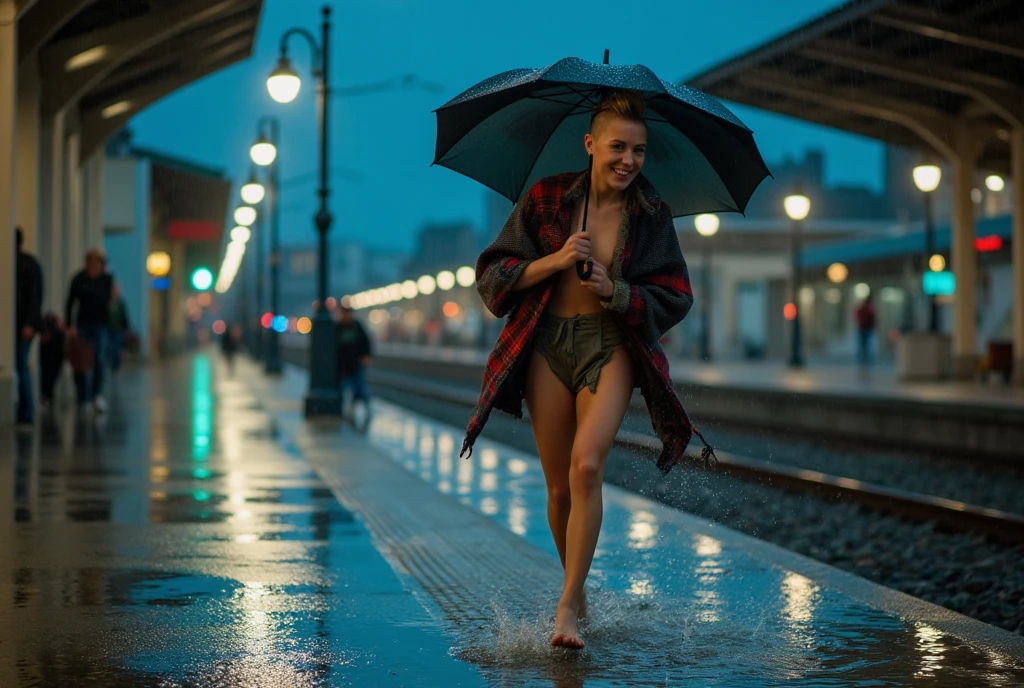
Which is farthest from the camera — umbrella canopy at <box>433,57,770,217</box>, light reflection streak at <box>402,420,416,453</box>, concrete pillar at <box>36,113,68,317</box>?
concrete pillar at <box>36,113,68,317</box>

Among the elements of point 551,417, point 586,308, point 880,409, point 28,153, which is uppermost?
point 28,153

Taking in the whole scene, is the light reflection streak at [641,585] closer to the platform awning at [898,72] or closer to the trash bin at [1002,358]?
the platform awning at [898,72]

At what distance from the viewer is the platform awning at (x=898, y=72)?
829 inches

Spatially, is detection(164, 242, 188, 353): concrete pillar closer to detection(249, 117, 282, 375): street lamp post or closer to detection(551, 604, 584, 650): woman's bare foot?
detection(249, 117, 282, 375): street lamp post

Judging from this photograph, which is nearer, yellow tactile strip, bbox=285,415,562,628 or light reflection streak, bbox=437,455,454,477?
yellow tactile strip, bbox=285,415,562,628

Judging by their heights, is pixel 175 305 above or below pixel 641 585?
above

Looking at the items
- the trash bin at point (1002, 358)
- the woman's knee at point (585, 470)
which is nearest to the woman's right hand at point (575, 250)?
the woman's knee at point (585, 470)

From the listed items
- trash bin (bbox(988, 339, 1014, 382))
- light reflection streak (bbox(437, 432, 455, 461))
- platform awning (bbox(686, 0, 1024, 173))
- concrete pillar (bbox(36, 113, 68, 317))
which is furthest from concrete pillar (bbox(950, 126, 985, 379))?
concrete pillar (bbox(36, 113, 68, 317))

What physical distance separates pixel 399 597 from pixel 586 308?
1.58m

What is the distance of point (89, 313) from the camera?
675 inches

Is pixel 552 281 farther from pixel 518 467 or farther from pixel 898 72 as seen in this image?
pixel 898 72

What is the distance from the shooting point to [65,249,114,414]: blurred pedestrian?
16844 millimetres

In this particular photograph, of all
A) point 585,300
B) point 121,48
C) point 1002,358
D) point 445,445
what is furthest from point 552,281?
point 1002,358

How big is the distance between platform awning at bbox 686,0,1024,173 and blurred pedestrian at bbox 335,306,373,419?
27.6 ft
